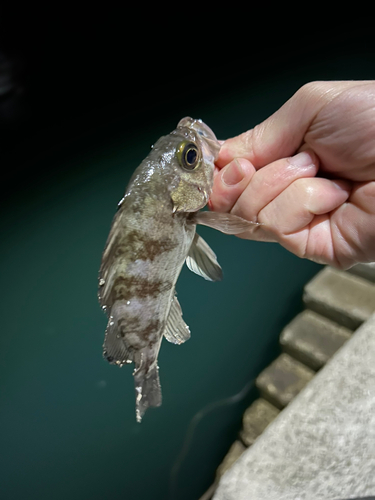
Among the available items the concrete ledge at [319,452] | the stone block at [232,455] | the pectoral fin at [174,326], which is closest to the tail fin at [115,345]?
the pectoral fin at [174,326]

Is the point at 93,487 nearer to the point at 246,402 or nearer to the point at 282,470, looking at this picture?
the point at 246,402

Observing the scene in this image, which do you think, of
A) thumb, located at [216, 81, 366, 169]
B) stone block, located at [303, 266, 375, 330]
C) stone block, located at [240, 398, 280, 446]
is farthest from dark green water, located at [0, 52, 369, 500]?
thumb, located at [216, 81, 366, 169]

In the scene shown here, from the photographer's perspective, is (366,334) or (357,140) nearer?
(357,140)

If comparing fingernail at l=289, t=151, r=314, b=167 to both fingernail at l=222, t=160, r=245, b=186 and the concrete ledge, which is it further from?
the concrete ledge

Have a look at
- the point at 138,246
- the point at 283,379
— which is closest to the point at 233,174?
the point at 138,246

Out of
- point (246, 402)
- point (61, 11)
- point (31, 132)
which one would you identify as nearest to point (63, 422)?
point (246, 402)

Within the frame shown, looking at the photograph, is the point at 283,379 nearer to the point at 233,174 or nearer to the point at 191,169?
the point at 233,174
